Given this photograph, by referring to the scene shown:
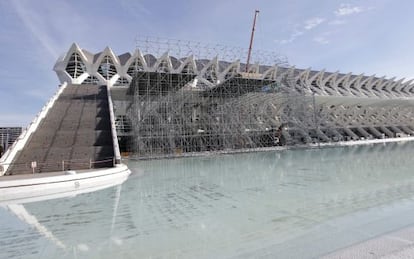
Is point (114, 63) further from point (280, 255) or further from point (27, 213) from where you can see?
point (280, 255)

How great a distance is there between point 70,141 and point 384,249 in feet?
38.0

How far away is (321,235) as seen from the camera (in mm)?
3066

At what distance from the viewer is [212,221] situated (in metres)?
3.87

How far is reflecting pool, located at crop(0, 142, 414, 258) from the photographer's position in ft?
9.50

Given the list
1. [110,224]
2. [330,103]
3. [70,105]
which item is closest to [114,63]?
[70,105]

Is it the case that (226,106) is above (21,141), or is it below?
above

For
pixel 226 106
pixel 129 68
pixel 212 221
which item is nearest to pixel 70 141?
pixel 212 221

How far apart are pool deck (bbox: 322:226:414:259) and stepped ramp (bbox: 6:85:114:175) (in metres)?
8.53

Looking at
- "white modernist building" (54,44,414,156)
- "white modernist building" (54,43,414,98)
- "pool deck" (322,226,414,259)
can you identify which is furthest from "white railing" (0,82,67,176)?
"white modernist building" (54,43,414,98)

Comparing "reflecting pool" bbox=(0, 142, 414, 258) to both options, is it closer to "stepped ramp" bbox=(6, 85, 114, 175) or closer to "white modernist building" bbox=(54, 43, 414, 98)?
"stepped ramp" bbox=(6, 85, 114, 175)

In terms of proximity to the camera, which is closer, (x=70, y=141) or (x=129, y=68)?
(x=70, y=141)

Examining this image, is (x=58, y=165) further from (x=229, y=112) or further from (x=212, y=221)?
(x=229, y=112)

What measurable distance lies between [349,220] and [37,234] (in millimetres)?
3992

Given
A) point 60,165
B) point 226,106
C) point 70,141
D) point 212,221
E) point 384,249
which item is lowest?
point 212,221
